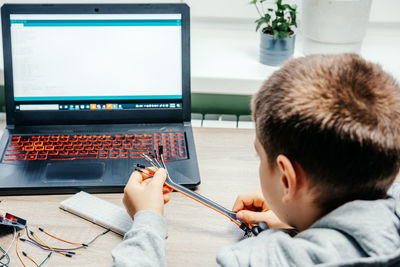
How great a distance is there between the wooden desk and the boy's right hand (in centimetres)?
3

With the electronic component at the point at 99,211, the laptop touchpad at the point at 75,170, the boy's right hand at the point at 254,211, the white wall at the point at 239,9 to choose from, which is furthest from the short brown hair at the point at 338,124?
the white wall at the point at 239,9

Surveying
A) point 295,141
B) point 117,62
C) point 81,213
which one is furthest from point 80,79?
point 295,141

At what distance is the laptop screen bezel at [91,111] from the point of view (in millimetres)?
1059

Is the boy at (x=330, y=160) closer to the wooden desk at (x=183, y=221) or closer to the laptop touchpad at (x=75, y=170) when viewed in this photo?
the wooden desk at (x=183, y=221)

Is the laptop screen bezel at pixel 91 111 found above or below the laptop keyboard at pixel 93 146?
above

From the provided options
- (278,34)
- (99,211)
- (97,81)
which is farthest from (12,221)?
(278,34)

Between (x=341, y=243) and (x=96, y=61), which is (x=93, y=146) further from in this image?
(x=341, y=243)

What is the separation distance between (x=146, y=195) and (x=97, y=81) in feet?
1.34

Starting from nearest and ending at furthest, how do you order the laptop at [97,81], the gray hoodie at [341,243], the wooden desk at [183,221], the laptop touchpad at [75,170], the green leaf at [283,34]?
the gray hoodie at [341,243]
the wooden desk at [183,221]
the laptop touchpad at [75,170]
the laptop at [97,81]
the green leaf at [283,34]

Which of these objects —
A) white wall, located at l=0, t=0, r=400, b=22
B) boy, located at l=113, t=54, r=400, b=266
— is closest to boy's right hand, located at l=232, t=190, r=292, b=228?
boy, located at l=113, t=54, r=400, b=266

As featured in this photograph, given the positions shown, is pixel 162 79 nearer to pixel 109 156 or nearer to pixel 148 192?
pixel 109 156

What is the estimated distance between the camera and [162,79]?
111cm

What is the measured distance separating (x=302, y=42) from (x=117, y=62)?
0.64m

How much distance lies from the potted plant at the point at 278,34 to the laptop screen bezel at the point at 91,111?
29 centimetres
